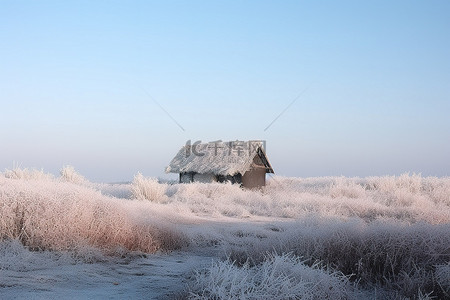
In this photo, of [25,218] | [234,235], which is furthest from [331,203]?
[25,218]

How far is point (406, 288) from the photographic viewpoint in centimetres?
494

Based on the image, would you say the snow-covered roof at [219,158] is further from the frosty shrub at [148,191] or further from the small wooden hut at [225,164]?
the frosty shrub at [148,191]

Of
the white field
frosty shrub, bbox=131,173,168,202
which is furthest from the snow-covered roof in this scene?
the white field

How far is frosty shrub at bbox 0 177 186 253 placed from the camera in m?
6.76

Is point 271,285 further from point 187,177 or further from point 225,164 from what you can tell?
point 187,177

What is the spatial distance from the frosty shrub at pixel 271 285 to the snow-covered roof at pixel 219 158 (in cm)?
2162

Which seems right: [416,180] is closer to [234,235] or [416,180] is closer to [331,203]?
[331,203]

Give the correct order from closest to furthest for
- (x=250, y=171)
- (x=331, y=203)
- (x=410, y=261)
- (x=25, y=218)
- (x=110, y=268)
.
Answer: (x=410, y=261), (x=110, y=268), (x=25, y=218), (x=331, y=203), (x=250, y=171)

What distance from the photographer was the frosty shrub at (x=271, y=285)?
4.10 metres

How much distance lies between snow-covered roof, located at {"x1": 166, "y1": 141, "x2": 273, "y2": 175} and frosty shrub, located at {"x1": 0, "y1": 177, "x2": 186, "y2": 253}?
18.4 meters

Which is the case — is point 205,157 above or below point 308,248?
above

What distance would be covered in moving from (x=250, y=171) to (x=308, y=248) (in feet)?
73.9

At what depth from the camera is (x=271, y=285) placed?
13.8 ft

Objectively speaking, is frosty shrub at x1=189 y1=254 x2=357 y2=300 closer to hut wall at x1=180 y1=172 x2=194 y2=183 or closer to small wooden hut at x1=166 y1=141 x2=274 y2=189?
small wooden hut at x1=166 y1=141 x2=274 y2=189
